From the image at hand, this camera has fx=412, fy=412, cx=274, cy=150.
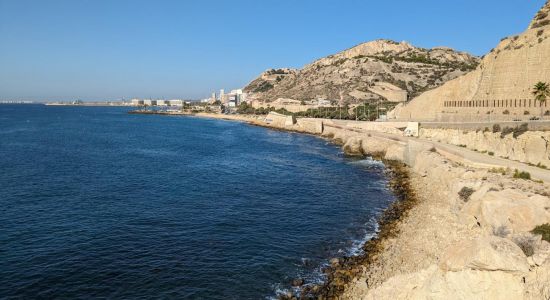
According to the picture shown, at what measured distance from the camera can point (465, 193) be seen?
91.5 feet

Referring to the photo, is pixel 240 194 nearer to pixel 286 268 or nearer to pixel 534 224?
pixel 286 268

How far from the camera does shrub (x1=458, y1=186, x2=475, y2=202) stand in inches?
1080

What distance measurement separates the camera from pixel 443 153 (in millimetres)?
Answer: 43281

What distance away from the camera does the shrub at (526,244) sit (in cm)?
1229

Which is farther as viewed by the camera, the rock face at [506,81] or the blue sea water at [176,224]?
the rock face at [506,81]

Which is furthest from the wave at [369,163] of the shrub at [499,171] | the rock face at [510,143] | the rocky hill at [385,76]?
the rocky hill at [385,76]

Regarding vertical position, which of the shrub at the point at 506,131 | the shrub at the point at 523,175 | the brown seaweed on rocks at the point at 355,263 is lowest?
the brown seaweed on rocks at the point at 355,263

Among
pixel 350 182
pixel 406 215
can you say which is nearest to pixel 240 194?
pixel 350 182

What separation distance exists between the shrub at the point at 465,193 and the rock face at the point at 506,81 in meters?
25.1

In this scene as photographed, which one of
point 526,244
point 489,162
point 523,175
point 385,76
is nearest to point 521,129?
point 489,162

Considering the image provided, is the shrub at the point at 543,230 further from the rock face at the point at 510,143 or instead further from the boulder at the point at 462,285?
the rock face at the point at 510,143

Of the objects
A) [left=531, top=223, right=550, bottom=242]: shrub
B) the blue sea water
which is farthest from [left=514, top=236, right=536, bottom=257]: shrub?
the blue sea water

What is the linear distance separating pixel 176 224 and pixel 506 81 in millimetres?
46659

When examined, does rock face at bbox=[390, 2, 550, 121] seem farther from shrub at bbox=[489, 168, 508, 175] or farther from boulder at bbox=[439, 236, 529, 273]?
boulder at bbox=[439, 236, 529, 273]
